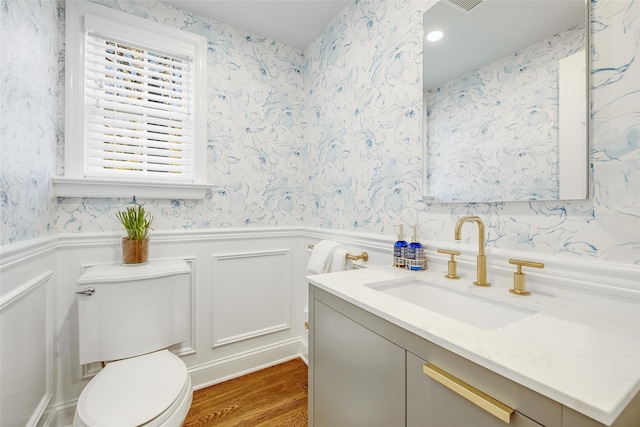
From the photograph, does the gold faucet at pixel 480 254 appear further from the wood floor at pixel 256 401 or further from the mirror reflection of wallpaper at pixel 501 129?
the wood floor at pixel 256 401

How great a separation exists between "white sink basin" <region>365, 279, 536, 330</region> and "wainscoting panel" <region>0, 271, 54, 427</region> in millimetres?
1217

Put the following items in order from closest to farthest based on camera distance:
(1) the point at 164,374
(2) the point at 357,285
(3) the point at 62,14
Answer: (2) the point at 357,285 < (1) the point at 164,374 < (3) the point at 62,14

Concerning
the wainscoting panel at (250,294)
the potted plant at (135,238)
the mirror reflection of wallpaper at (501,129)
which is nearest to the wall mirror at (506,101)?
the mirror reflection of wallpaper at (501,129)

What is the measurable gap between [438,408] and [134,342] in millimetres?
1356

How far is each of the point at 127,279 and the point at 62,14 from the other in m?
1.40

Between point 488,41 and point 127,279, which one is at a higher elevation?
point 488,41

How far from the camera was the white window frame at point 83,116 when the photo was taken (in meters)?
1.46

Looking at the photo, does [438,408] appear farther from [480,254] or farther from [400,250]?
[400,250]

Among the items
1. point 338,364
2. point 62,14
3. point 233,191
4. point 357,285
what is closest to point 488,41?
point 357,285

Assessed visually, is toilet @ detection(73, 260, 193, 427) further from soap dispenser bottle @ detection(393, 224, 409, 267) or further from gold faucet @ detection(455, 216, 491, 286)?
gold faucet @ detection(455, 216, 491, 286)

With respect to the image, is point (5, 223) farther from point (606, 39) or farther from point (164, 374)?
point (606, 39)

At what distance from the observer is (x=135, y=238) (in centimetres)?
150

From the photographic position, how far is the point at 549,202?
910 mm

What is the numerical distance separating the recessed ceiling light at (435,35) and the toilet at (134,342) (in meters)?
1.62
